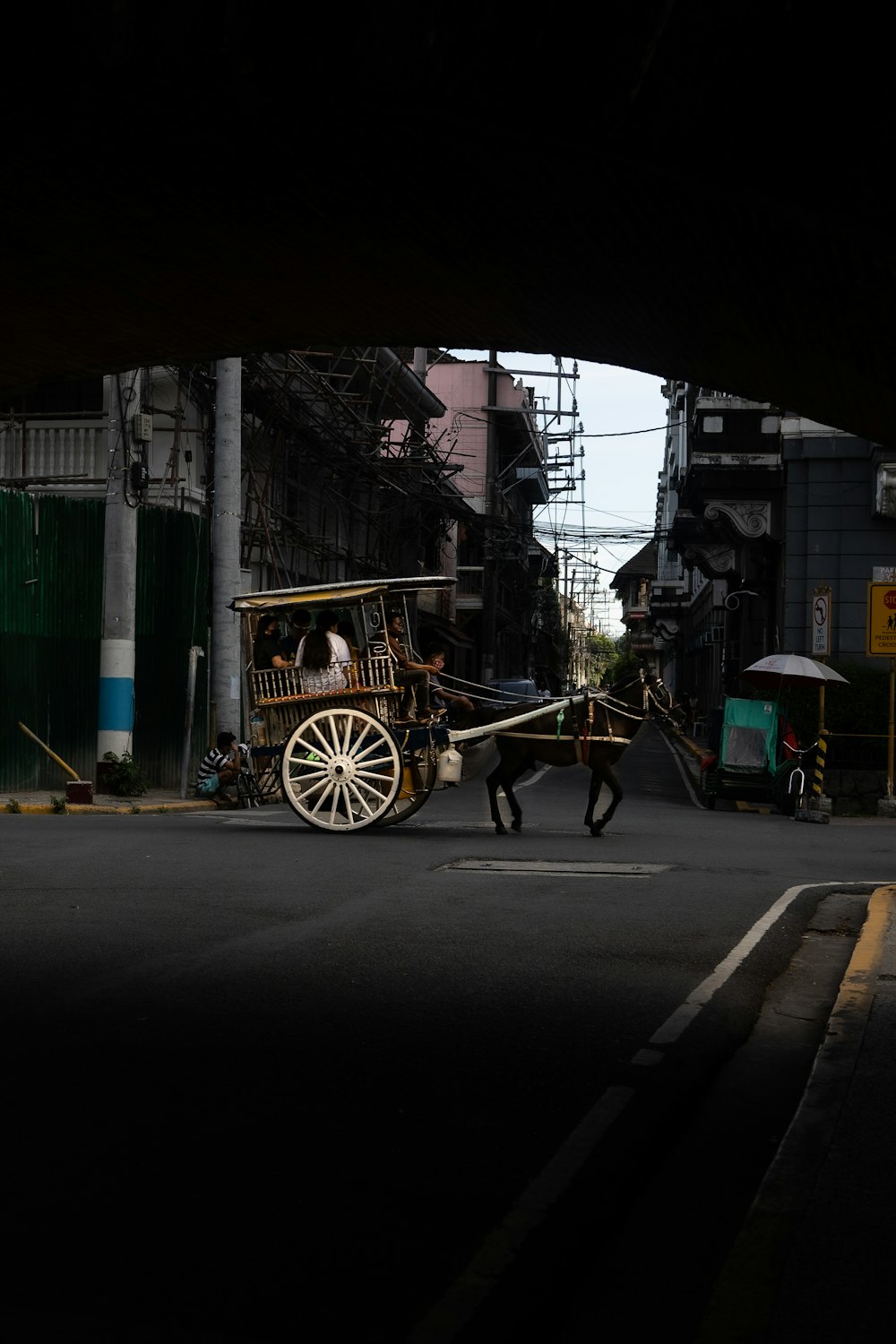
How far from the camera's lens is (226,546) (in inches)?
855

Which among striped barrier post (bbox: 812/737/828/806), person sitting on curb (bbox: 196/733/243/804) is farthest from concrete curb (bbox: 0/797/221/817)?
striped barrier post (bbox: 812/737/828/806)

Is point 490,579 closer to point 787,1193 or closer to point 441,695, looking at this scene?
point 441,695

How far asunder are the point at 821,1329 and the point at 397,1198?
54.3 inches

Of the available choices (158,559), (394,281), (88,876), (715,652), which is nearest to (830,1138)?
(394,281)

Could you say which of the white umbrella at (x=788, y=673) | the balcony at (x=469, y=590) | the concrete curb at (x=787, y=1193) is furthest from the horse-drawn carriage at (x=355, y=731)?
the balcony at (x=469, y=590)

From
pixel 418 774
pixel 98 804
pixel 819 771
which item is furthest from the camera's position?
pixel 819 771

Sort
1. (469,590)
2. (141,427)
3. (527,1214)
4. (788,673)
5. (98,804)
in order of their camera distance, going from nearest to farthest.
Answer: (527,1214), (98,804), (141,427), (788,673), (469,590)

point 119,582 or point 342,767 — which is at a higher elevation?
point 119,582

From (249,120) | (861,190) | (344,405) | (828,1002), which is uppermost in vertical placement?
(344,405)

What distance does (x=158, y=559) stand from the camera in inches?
934

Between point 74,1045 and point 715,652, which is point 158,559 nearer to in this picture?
point 74,1045

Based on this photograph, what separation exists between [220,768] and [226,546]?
10.5 ft

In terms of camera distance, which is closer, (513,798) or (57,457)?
(513,798)

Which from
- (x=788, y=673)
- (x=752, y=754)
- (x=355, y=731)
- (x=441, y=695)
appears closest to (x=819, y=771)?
(x=752, y=754)
